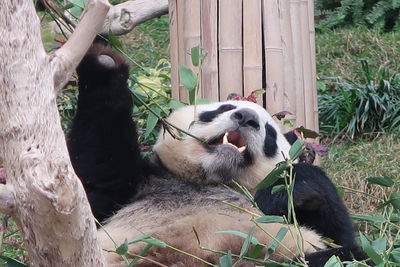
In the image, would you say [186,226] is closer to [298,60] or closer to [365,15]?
[298,60]

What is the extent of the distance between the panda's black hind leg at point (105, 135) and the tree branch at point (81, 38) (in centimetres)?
143

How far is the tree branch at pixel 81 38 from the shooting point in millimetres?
2393

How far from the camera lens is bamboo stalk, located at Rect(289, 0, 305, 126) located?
4.84 m

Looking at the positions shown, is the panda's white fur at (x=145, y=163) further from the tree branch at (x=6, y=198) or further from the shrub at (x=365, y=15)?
the shrub at (x=365, y=15)

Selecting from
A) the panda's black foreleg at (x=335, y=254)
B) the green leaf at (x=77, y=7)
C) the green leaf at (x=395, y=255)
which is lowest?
the panda's black foreleg at (x=335, y=254)

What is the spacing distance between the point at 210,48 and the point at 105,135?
42.4 inches

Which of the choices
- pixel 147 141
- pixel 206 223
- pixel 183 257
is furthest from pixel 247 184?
pixel 147 141

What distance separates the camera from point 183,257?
3.36 metres

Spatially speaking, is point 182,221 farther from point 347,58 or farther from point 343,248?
point 347,58

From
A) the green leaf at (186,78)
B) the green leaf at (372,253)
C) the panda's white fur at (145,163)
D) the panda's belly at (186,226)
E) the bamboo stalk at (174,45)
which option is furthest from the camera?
the bamboo stalk at (174,45)

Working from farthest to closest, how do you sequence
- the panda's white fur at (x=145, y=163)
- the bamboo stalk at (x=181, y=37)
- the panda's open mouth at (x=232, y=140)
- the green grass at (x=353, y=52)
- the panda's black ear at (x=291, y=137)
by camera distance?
the green grass at (x=353, y=52), the bamboo stalk at (x=181, y=37), the panda's black ear at (x=291, y=137), the panda's open mouth at (x=232, y=140), the panda's white fur at (x=145, y=163)

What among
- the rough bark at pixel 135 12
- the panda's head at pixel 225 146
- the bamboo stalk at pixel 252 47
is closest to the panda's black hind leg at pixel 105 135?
the panda's head at pixel 225 146

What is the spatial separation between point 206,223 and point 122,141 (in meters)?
0.60

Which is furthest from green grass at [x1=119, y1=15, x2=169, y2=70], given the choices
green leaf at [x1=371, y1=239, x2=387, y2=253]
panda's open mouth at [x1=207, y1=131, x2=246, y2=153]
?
green leaf at [x1=371, y1=239, x2=387, y2=253]
